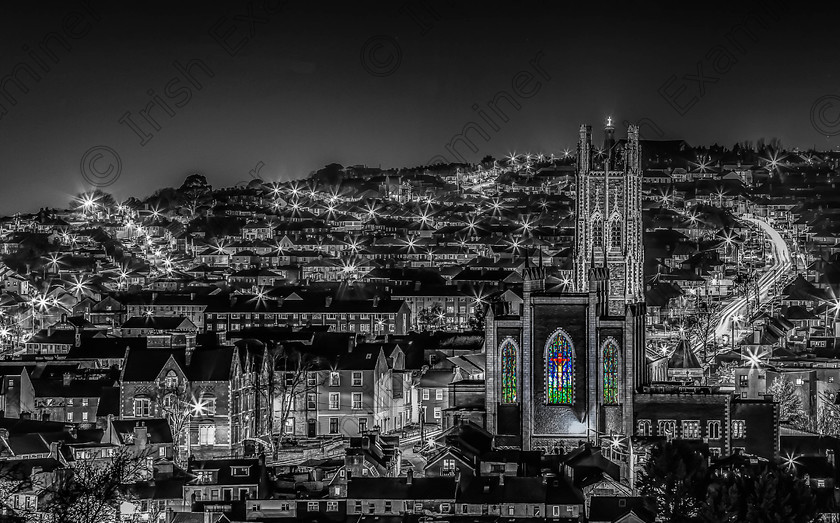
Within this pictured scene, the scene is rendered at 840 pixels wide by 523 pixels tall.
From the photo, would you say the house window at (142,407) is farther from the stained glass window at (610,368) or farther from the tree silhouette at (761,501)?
the tree silhouette at (761,501)

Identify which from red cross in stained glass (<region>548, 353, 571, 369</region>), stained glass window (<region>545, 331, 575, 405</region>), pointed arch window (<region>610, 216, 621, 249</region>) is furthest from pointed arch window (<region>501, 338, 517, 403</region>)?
pointed arch window (<region>610, 216, 621, 249</region>)

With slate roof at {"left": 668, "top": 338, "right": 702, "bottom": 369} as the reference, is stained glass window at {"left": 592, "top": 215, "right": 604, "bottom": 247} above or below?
above

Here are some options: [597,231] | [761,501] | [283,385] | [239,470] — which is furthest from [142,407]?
[597,231]

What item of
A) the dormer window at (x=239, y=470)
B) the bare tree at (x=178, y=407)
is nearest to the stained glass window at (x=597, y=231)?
the bare tree at (x=178, y=407)

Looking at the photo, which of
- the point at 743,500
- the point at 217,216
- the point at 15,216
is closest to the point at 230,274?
the point at 217,216

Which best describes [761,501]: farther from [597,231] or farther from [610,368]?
[597,231]

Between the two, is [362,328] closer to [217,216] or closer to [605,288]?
[605,288]

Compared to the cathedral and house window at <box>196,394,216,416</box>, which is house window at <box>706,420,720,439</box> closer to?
the cathedral
